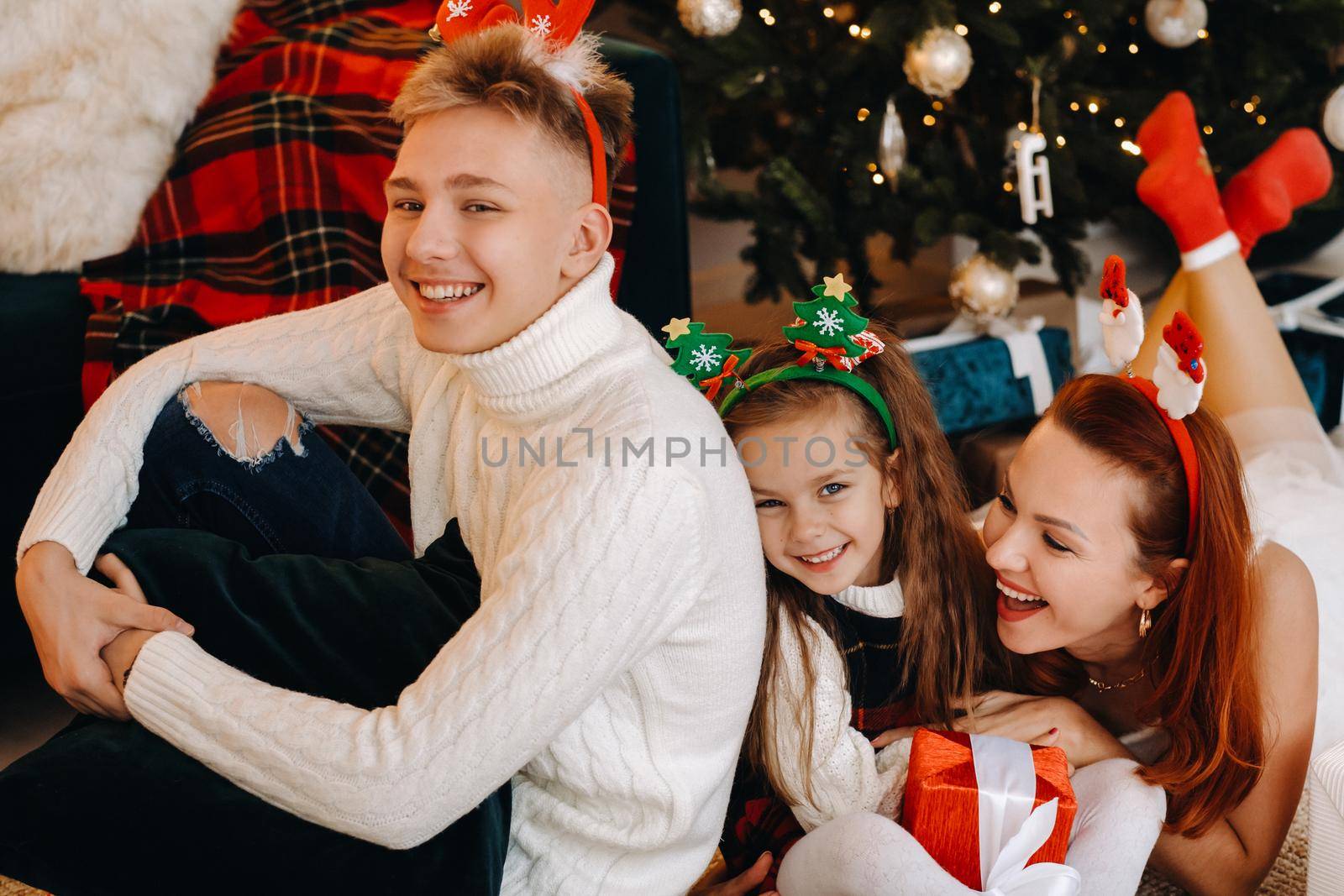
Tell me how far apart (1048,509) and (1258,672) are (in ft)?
0.94

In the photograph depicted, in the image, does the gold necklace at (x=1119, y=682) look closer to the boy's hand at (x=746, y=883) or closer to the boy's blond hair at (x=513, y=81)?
the boy's hand at (x=746, y=883)

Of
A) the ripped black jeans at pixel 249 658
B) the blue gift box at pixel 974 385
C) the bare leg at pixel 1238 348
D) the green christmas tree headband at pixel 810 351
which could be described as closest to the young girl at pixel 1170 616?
the green christmas tree headband at pixel 810 351

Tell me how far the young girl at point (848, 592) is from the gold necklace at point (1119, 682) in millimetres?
122

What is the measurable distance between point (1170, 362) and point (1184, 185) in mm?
812

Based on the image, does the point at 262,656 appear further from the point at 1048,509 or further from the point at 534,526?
the point at 1048,509

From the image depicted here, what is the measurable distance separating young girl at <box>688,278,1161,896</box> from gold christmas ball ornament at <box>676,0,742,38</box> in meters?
0.98

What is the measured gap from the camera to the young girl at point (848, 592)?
1.27 m

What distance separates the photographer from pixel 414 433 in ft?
4.13

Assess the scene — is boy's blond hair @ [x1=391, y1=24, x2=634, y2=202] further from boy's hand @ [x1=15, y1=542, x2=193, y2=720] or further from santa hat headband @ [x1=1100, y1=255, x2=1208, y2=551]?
santa hat headband @ [x1=1100, y1=255, x2=1208, y2=551]

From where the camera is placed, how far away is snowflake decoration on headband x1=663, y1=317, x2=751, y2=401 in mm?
1277

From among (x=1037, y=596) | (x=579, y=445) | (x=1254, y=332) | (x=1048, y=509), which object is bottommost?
(x=1037, y=596)

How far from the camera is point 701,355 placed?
1286 mm

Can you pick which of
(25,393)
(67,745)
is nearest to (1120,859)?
(67,745)

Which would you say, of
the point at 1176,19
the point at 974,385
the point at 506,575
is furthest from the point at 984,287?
the point at 506,575
